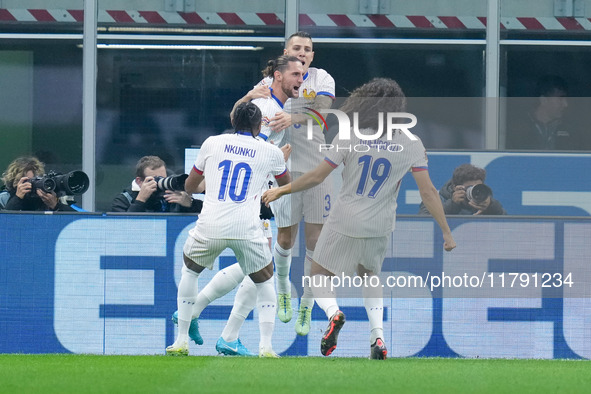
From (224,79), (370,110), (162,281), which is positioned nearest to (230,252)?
(162,281)

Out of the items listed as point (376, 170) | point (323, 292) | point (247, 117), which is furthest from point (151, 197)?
point (376, 170)

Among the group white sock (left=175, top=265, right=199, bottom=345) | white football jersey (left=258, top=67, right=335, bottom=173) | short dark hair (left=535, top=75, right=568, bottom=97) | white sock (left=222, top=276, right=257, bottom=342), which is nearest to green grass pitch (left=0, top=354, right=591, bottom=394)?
white sock (left=175, top=265, right=199, bottom=345)

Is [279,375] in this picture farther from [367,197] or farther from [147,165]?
[147,165]

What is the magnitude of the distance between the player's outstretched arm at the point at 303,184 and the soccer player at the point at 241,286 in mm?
508

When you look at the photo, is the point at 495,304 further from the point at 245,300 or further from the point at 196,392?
the point at 196,392

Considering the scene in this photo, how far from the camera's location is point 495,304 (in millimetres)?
9742

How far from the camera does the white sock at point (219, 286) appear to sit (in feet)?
29.6

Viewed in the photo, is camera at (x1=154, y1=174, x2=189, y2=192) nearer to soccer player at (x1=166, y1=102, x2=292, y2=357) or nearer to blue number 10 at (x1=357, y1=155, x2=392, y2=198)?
soccer player at (x1=166, y1=102, x2=292, y2=357)

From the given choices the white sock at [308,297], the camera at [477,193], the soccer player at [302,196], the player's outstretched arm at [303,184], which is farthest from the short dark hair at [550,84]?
the player's outstretched arm at [303,184]

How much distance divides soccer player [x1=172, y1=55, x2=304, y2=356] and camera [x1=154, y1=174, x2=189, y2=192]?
80 centimetres

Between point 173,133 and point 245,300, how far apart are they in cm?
327

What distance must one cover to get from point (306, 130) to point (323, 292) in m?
1.38

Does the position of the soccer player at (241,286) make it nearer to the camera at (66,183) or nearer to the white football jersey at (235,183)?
the white football jersey at (235,183)

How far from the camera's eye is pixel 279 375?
7.15 meters
